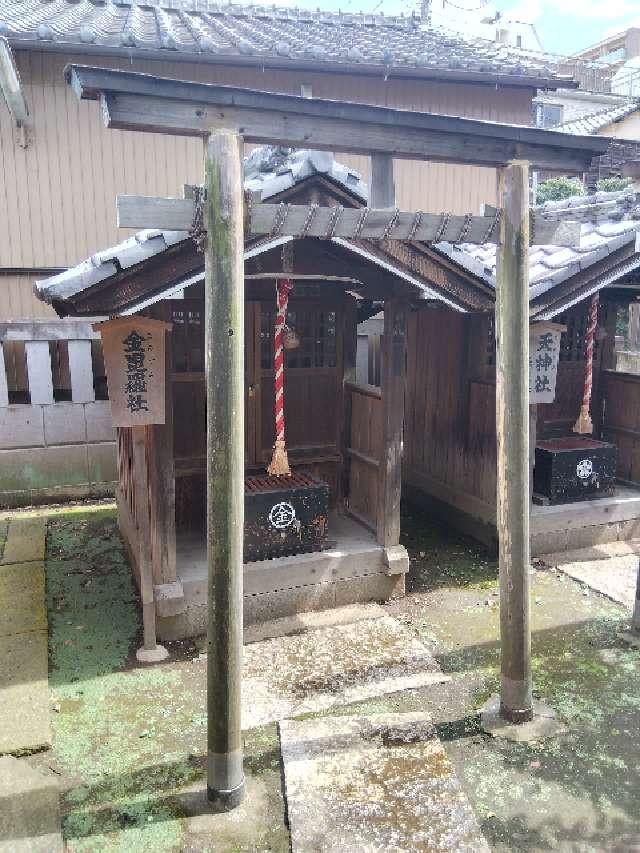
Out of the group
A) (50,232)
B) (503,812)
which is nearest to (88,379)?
(50,232)

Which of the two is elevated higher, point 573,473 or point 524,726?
point 573,473

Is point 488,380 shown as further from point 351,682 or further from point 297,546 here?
point 351,682

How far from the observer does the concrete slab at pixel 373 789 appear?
4125 mm

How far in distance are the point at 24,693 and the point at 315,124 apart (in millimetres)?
5342

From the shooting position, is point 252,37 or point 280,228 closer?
point 280,228

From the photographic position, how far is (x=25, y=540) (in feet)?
30.8

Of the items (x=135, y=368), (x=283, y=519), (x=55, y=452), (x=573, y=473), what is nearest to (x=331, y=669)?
(x=283, y=519)

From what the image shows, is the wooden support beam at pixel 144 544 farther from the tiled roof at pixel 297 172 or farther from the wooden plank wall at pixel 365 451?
the wooden plank wall at pixel 365 451

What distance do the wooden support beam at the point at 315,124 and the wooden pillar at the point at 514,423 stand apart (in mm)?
268

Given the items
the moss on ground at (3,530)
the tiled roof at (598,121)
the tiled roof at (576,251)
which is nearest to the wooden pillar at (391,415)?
the tiled roof at (576,251)

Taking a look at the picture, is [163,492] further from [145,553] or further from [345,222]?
[345,222]

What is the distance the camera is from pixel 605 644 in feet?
21.7

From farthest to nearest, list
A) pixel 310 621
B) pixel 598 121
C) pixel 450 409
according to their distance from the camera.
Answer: pixel 598 121 < pixel 450 409 < pixel 310 621

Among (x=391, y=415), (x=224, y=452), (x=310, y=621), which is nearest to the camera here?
(x=224, y=452)
